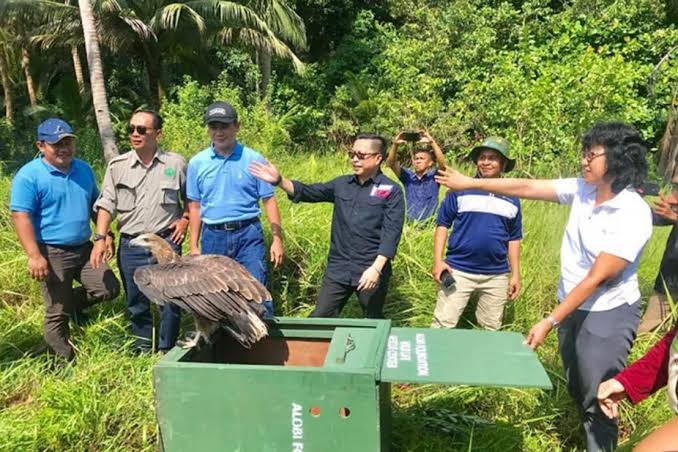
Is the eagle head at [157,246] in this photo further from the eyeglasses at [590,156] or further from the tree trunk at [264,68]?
the tree trunk at [264,68]

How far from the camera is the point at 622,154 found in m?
2.50

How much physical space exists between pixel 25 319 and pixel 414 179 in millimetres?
3524

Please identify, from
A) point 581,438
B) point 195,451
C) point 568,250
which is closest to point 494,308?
point 581,438

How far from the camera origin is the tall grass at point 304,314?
3.10 metres

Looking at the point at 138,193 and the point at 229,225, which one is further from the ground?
the point at 138,193

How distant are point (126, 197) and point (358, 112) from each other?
424 inches

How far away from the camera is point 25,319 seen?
4.37 meters

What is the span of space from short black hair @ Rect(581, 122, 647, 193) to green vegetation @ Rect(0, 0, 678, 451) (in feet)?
5.06

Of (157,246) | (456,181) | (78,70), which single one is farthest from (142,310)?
(78,70)

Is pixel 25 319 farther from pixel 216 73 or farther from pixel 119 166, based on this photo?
pixel 216 73

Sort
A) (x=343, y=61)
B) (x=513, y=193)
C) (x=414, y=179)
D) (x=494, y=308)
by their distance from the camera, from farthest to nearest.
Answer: (x=343, y=61) < (x=414, y=179) < (x=494, y=308) < (x=513, y=193)

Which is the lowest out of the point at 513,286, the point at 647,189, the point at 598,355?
the point at 513,286

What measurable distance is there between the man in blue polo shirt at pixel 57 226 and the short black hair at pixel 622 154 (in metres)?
3.17

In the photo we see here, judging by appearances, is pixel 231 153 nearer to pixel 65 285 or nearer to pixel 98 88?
pixel 65 285
